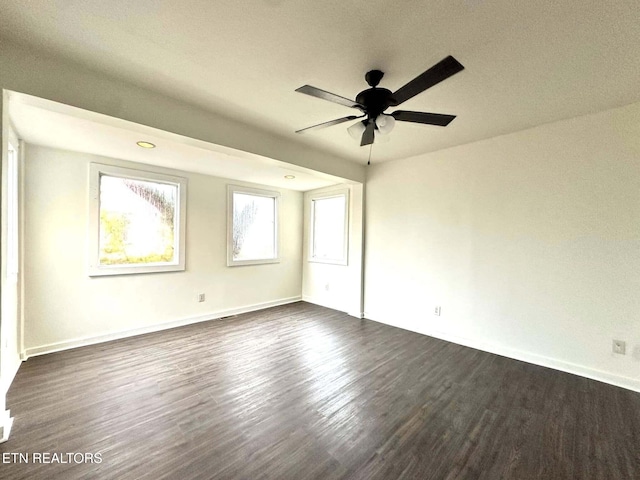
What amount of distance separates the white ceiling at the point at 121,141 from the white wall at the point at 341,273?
0.77 metres

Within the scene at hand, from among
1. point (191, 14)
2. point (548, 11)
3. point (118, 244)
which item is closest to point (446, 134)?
point (548, 11)

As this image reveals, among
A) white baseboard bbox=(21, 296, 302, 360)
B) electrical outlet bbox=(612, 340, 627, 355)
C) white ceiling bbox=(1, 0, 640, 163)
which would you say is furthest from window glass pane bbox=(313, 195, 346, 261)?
electrical outlet bbox=(612, 340, 627, 355)

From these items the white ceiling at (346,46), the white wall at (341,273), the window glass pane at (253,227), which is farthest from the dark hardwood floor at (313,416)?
the white ceiling at (346,46)

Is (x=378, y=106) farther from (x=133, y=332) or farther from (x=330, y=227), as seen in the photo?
(x=133, y=332)

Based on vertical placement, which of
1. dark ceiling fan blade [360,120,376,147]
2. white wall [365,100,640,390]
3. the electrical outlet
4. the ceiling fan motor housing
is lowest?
the electrical outlet

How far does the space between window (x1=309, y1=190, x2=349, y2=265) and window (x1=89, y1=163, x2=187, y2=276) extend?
2373mm

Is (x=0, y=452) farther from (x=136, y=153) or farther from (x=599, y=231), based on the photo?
(x=599, y=231)

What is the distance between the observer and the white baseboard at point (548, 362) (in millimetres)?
2344

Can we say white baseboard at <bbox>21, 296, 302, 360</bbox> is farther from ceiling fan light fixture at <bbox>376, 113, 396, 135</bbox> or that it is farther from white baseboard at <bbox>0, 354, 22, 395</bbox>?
ceiling fan light fixture at <bbox>376, 113, 396, 135</bbox>

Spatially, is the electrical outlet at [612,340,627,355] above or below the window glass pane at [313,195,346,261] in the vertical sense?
below

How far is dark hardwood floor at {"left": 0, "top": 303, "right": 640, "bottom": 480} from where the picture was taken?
4.95ft

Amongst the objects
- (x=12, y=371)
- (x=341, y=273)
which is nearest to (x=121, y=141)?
(x=12, y=371)

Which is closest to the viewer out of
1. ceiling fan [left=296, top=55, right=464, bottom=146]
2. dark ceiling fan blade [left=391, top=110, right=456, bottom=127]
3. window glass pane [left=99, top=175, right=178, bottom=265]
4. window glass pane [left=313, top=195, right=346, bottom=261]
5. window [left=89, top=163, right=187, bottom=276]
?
ceiling fan [left=296, top=55, right=464, bottom=146]

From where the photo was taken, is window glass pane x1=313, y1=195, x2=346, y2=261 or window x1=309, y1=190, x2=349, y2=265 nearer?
window x1=309, y1=190, x2=349, y2=265
